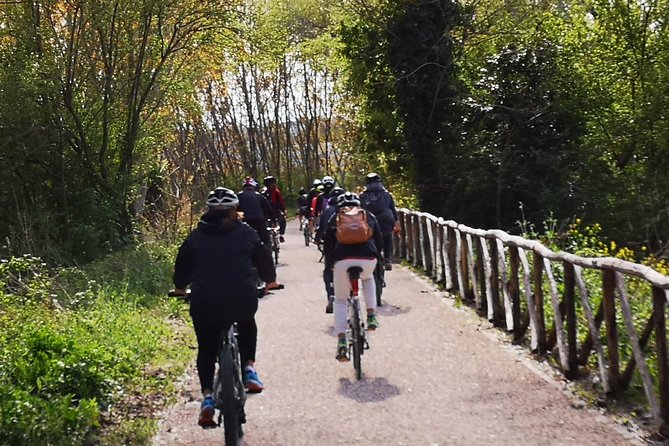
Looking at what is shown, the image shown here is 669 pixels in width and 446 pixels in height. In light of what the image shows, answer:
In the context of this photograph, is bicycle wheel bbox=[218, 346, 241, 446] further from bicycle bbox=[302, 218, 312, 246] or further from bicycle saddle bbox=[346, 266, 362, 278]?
bicycle bbox=[302, 218, 312, 246]

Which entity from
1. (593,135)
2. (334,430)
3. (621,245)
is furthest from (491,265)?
(593,135)

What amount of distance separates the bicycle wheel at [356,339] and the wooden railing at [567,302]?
1.94 metres

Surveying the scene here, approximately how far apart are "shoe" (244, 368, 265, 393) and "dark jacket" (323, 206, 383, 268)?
99.1 inches

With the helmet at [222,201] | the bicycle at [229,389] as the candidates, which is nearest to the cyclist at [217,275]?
the helmet at [222,201]

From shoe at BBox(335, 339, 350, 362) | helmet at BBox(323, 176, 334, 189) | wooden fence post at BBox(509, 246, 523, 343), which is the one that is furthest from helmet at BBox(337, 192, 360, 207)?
helmet at BBox(323, 176, 334, 189)

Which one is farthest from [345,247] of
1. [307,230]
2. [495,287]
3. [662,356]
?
[307,230]

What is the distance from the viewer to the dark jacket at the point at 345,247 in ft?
28.1

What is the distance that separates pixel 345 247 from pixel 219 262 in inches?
112

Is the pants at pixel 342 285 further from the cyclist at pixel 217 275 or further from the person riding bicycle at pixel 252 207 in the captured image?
the person riding bicycle at pixel 252 207

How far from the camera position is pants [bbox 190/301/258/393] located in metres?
5.82

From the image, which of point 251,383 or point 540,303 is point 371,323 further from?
point 251,383

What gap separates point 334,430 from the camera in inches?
255

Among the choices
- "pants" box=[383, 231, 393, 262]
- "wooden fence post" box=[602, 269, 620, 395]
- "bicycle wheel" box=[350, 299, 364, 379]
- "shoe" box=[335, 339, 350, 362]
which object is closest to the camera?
"wooden fence post" box=[602, 269, 620, 395]

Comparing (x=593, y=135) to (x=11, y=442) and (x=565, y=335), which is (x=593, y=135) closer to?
(x=565, y=335)
